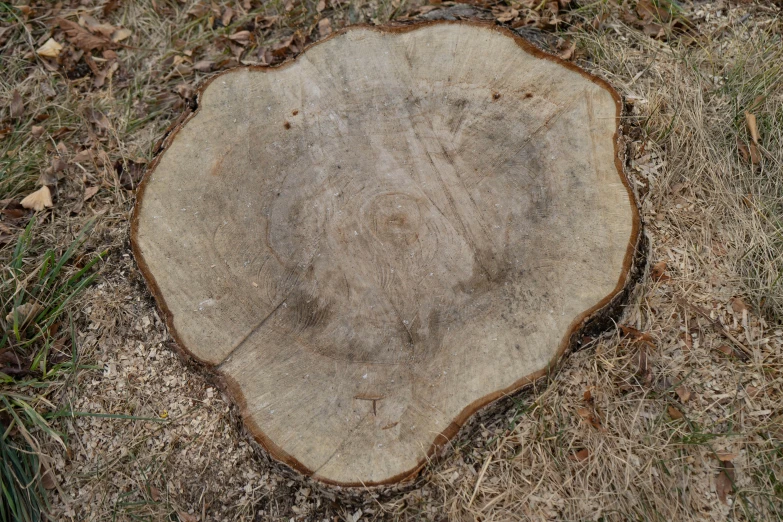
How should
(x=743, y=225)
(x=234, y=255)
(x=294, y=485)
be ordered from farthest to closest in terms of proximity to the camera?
(x=743, y=225) → (x=294, y=485) → (x=234, y=255)

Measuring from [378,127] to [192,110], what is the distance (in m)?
0.71

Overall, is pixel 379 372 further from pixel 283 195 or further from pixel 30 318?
pixel 30 318

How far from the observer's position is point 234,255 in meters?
1.81

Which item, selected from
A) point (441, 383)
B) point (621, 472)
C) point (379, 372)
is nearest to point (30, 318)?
point (379, 372)

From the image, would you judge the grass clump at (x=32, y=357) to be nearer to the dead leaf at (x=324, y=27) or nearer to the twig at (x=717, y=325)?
the dead leaf at (x=324, y=27)

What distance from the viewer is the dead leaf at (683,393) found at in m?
1.93

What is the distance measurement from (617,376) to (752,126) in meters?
1.23

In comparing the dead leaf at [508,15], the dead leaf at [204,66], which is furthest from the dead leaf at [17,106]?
the dead leaf at [508,15]

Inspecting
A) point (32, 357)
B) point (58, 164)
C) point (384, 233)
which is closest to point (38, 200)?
point (58, 164)

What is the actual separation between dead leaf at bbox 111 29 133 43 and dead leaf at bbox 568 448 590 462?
2.90 metres

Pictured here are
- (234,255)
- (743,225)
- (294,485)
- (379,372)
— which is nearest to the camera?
(379,372)

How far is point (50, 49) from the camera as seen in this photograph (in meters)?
2.64

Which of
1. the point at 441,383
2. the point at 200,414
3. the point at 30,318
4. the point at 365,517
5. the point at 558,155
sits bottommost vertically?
the point at 365,517

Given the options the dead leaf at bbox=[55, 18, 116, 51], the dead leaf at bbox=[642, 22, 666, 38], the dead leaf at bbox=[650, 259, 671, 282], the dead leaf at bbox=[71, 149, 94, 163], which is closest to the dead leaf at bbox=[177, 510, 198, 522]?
the dead leaf at bbox=[71, 149, 94, 163]
